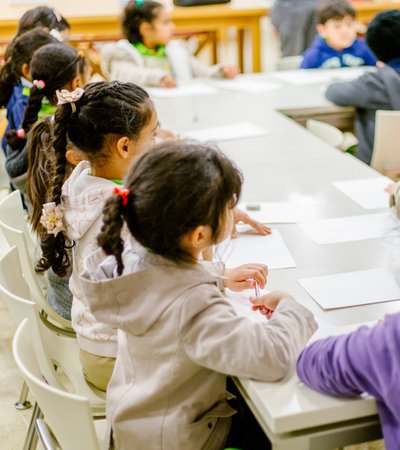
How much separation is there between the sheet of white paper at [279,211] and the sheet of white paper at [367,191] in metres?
0.16

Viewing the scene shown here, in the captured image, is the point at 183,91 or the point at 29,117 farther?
the point at 183,91

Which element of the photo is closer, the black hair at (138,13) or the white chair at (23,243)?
the white chair at (23,243)

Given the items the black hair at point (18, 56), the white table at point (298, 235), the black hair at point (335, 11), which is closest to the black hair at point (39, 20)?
the black hair at point (18, 56)

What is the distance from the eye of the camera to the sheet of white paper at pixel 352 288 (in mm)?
1397

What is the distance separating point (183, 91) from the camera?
3568mm

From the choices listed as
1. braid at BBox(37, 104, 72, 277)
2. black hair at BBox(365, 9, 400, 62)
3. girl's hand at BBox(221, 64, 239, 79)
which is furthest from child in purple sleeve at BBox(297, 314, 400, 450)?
girl's hand at BBox(221, 64, 239, 79)

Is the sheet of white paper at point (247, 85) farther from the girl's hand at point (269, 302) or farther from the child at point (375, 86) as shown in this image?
the girl's hand at point (269, 302)

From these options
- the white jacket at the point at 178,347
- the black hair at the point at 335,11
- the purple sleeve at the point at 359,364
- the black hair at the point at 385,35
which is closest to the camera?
the purple sleeve at the point at 359,364

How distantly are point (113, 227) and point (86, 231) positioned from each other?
1.45ft

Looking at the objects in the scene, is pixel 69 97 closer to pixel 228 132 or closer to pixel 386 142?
pixel 228 132

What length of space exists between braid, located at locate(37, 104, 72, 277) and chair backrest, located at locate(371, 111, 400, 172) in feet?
4.32

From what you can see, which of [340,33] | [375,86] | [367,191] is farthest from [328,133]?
[340,33]

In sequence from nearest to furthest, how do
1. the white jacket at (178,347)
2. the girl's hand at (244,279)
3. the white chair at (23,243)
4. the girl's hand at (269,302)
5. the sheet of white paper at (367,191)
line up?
the white jacket at (178,347), the girl's hand at (269,302), the girl's hand at (244,279), the white chair at (23,243), the sheet of white paper at (367,191)

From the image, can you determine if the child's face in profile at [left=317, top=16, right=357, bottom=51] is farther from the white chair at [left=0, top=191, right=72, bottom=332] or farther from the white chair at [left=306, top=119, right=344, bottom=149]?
the white chair at [left=0, top=191, right=72, bottom=332]
